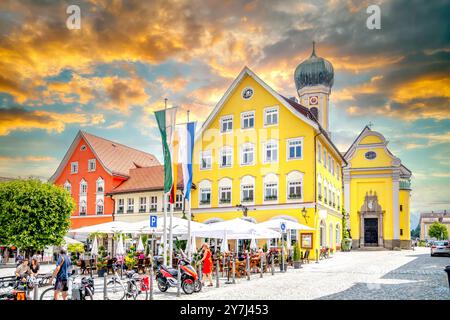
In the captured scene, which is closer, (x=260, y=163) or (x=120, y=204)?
(x=260, y=163)

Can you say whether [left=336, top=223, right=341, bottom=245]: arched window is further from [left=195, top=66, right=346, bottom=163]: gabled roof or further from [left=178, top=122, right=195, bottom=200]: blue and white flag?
[left=178, top=122, right=195, bottom=200]: blue and white flag

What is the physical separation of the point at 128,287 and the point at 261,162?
26.5m

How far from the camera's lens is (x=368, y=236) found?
194ft

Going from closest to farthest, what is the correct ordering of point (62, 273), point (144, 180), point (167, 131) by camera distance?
point (62, 273), point (167, 131), point (144, 180)

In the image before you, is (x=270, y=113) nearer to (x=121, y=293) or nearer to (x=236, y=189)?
(x=236, y=189)

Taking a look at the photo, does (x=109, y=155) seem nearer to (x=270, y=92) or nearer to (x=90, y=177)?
(x=90, y=177)

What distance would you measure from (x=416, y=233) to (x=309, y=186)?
115349 mm

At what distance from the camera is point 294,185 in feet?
128

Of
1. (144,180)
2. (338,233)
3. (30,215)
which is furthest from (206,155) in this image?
(338,233)

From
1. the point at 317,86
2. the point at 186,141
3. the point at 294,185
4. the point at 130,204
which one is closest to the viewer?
the point at 186,141

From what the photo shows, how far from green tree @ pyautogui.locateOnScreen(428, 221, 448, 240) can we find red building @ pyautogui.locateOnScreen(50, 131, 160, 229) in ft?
238

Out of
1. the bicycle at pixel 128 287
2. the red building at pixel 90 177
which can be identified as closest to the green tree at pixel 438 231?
the red building at pixel 90 177
